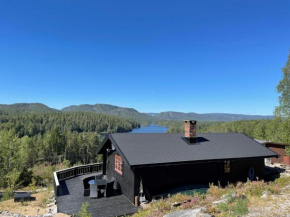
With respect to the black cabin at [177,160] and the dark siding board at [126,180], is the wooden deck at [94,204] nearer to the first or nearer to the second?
the dark siding board at [126,180]

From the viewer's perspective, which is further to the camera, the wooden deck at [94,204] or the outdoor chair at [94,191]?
the outdoor chair at [94,191]

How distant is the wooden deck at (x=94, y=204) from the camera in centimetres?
895

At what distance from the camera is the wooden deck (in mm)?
8953

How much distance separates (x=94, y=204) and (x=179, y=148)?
18.2 feet

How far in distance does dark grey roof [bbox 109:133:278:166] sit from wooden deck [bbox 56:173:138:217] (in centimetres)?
209

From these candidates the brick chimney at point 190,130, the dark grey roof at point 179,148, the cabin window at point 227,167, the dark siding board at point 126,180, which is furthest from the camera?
the brick chimney at point 190,130

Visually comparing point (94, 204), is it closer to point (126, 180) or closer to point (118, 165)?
point (126, 180)

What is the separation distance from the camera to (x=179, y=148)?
12.1m

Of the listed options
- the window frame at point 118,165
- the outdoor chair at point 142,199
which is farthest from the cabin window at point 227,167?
the window frame at point 118,165

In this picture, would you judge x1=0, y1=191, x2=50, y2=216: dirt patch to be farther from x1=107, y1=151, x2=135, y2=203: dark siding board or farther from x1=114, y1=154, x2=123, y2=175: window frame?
x1=114, y1=154, x2=123, y2=175: window frame

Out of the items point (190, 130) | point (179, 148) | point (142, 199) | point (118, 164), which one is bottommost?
point (142, 199)

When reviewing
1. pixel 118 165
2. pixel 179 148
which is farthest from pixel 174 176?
pixel 118 165

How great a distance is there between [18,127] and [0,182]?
3707 inches

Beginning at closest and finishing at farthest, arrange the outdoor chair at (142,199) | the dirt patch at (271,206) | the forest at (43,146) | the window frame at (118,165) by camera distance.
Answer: the dirt patch at (271,206), the outdoor chair at (142,199), the window frame at (118,165), the forest at (43,146)
